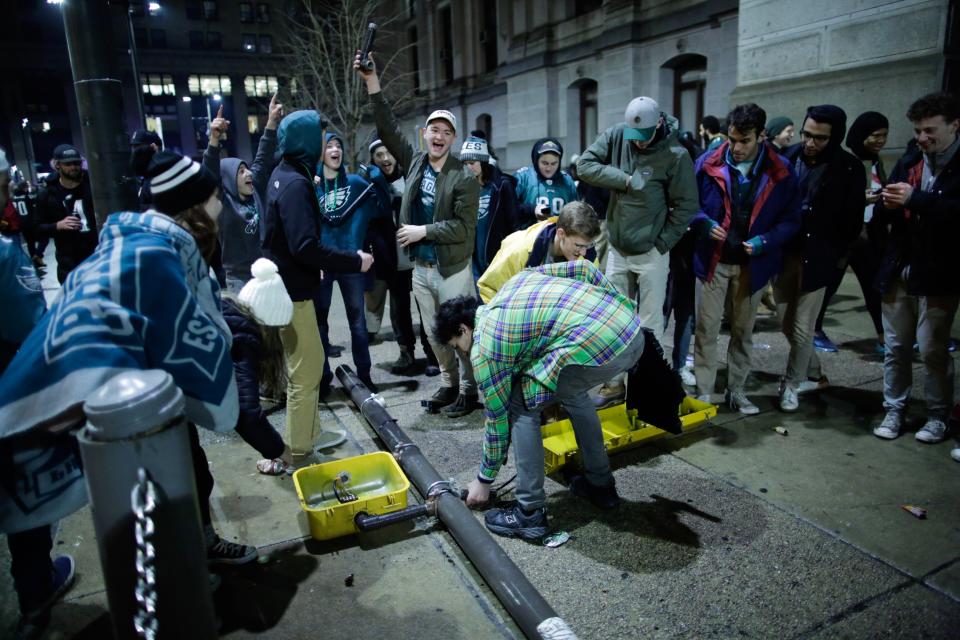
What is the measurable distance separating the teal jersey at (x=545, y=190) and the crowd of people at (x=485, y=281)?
0.02 metres

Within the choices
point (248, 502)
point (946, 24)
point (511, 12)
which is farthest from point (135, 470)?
point (511, 12)

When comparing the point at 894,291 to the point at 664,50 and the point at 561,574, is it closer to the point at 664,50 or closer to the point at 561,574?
the point at 561,574

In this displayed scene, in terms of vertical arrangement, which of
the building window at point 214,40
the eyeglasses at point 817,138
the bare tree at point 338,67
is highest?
the building window at point 214,40

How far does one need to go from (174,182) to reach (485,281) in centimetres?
220

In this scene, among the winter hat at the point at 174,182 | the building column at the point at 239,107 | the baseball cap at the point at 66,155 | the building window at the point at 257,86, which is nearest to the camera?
the winter hat at the point at 174,182

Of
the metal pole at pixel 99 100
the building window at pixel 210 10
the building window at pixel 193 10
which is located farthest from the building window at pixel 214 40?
the metal pole at pixel 99 100

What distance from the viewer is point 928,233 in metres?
3.79

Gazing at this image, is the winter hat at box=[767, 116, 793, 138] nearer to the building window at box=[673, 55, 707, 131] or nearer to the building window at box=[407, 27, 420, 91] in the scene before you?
the building window at box=[673, 55, 707, 131]

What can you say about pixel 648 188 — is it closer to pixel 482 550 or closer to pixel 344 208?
pixel 344 208

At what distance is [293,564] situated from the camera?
3.03m

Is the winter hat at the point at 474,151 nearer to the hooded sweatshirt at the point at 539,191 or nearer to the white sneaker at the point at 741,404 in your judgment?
the hooded sweatshirt at the point at 539,191

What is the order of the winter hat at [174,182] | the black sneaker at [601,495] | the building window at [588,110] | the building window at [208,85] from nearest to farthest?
1. the winter hat at [174,182]
2. the black sneaker at [601,495]
3. the building window at [588,110]
4. the building window at [208,85]

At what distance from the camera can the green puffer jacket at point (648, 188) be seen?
4367 millimetres

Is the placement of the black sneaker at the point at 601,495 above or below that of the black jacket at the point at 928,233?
below
